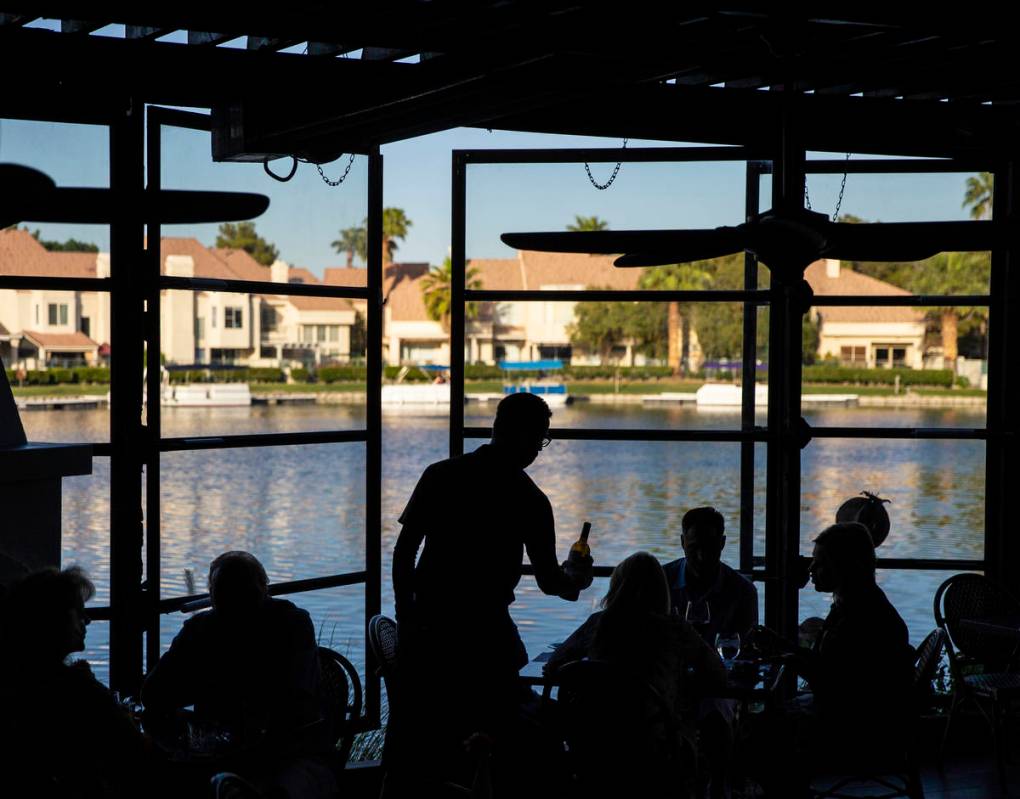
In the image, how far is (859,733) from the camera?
3.81m

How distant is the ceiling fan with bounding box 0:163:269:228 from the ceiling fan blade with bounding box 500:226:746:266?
87 centimetres

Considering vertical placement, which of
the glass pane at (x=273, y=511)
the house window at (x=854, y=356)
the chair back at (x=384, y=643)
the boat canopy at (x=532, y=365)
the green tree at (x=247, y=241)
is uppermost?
the green tree at (x=247, y=241)

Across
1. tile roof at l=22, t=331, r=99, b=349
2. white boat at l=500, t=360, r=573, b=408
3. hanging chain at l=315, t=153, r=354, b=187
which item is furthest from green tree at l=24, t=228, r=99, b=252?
white boat at l=500, t=360, r=573, b=408

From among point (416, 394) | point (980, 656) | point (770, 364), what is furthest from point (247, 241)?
point (416, 394)

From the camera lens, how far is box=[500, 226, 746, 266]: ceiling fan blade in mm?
3691

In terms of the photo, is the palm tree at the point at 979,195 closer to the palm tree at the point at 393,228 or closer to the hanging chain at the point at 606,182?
the hanging chain at the point at 606,182

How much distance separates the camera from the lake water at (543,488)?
5.55 m

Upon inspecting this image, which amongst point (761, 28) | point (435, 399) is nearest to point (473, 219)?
point (761, 28)

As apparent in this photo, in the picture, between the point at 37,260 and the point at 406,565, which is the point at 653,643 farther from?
the point at 37,260

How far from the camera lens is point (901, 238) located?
3.89 m

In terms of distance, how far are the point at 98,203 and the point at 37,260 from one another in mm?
1365

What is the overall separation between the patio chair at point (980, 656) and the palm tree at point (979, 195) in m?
1.68

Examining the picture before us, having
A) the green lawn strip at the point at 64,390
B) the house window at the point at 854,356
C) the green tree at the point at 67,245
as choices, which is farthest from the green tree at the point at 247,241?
the house window at the point at 854,356

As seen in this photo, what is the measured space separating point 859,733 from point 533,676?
1115 mm
